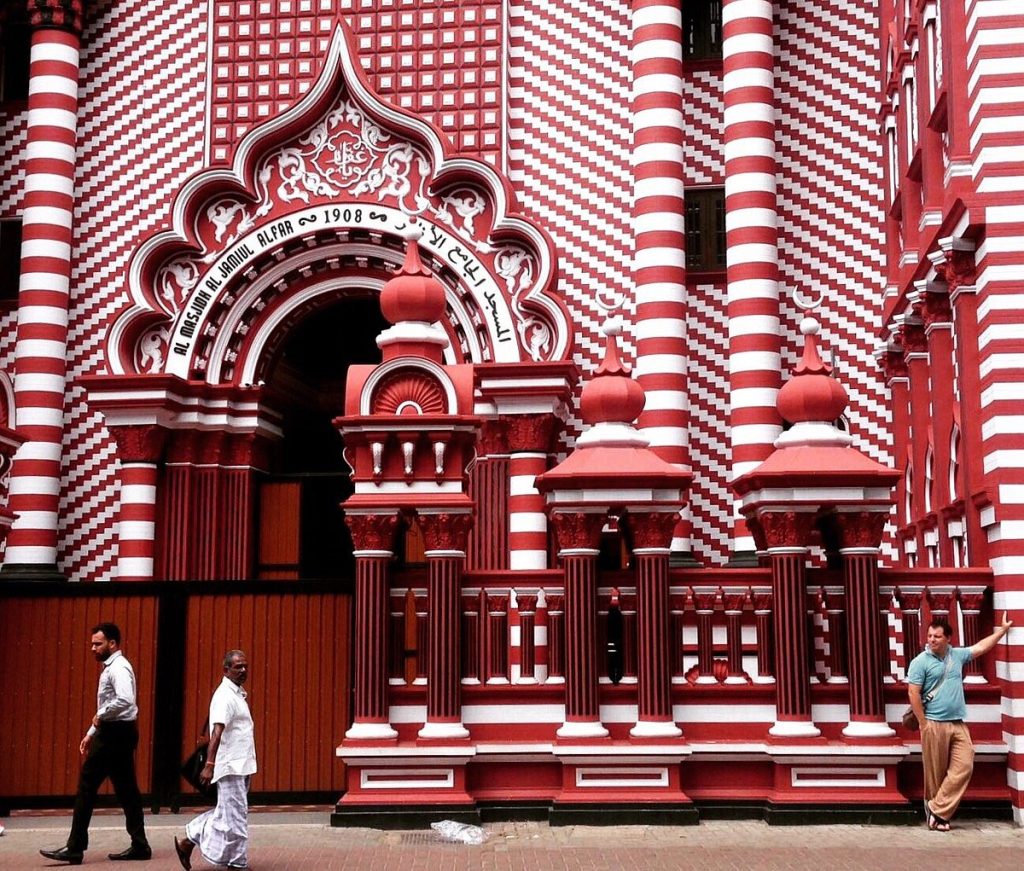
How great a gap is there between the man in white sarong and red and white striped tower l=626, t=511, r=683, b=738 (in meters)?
4.01

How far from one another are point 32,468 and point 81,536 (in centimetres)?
127

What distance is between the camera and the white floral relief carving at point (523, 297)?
18.2m

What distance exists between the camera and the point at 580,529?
1309cm

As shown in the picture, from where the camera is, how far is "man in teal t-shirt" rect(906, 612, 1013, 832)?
12117 millimetres

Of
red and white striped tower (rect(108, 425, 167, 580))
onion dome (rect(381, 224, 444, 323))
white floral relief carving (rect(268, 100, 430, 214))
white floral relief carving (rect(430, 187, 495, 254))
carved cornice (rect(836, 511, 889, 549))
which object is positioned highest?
white floral relief carving (rect(268, 100, 430, 214))

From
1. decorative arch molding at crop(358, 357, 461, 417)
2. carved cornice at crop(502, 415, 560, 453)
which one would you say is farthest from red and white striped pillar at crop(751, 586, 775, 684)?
carved cornice at crop(502, 415, 560, 453)

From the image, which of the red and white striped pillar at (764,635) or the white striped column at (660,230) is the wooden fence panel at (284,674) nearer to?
the red and white striped pillar at (764,635)

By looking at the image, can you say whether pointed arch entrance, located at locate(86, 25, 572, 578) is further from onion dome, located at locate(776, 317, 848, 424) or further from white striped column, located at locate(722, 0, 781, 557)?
onion dome, located at locate(776, 317, 848, 424)

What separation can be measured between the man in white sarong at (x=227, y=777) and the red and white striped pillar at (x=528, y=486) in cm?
736

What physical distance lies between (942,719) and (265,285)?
37.8 ft

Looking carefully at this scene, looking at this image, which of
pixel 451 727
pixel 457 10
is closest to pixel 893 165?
pixel 457 10

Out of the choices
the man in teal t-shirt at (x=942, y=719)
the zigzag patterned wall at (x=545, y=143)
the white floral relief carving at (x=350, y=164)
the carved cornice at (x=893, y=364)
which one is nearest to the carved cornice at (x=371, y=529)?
the man in teal t-shirt at (x=942, y=719)

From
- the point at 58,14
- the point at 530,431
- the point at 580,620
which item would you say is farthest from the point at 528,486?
the point at 58,14

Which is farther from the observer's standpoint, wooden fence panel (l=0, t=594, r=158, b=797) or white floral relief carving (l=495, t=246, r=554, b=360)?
white floral relief carving (l=495, t=246, r=554, b=360)
